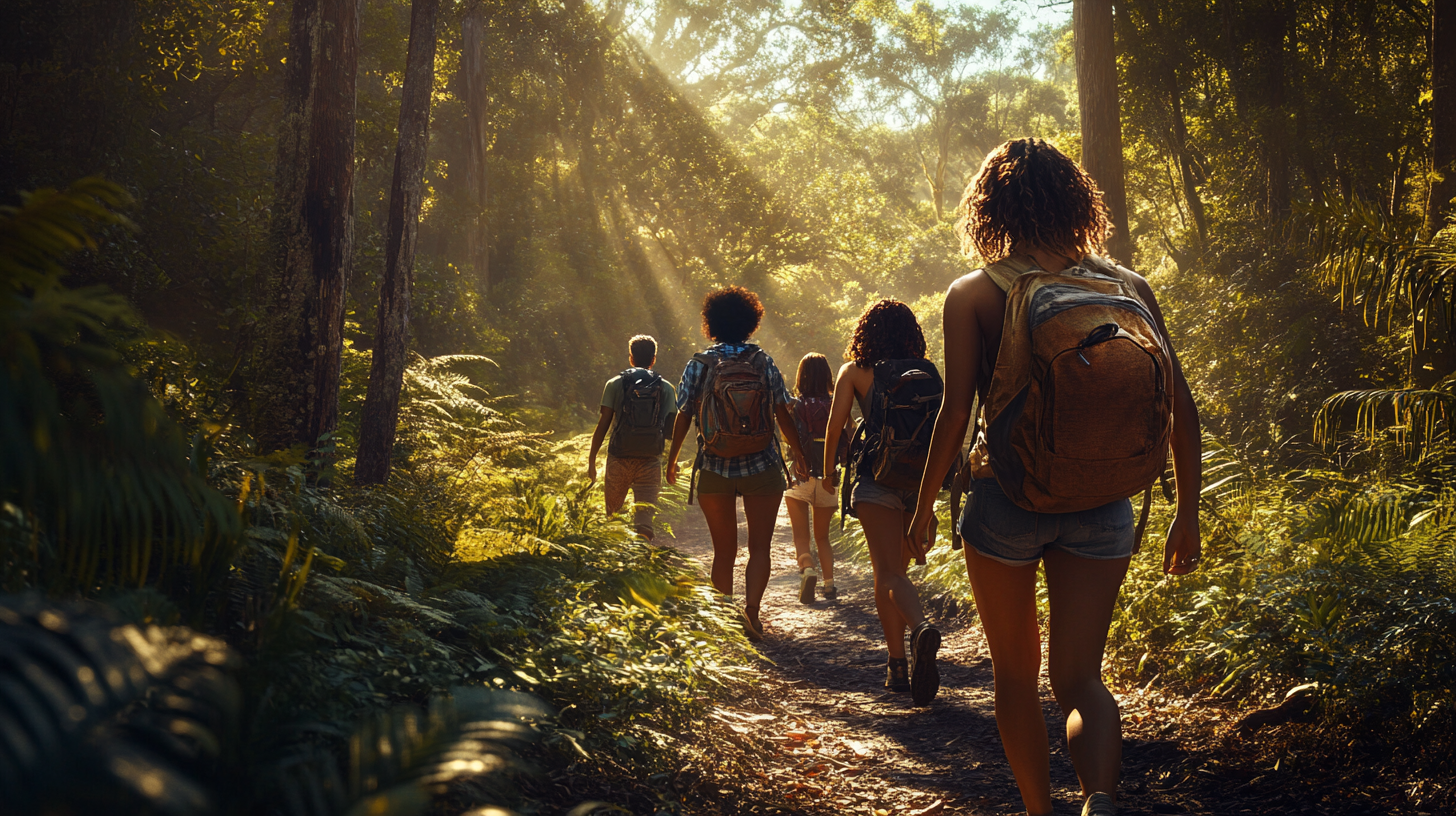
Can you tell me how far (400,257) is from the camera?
356 inches

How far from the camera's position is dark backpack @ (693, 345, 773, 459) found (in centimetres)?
582

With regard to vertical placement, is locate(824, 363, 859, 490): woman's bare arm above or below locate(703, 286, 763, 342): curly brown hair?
below

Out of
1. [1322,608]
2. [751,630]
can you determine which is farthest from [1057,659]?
[751,630]

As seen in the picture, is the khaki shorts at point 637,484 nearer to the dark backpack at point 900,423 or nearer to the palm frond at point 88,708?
the dark backpack at point 900,423

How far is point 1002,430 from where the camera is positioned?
104 inches

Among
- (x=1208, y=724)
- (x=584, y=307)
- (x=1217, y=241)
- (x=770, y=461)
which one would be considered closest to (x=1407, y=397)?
(x=1208, y=724)

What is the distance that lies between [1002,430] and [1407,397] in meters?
3.90

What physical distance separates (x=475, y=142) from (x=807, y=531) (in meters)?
15.4

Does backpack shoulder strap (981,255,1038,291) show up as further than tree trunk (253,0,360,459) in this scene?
No

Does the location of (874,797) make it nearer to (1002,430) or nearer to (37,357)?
(1002,430)

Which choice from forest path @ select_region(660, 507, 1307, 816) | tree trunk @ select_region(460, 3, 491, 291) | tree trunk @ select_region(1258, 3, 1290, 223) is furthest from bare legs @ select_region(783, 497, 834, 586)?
tree trunk @ select_region(460, 3, 491, 291)

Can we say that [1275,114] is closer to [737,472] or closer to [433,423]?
[737,472]

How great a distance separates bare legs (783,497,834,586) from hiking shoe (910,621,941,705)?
337 centimetres

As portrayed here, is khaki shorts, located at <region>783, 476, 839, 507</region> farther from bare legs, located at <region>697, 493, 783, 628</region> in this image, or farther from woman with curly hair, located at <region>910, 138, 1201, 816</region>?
woman with curly hair, located at <region>910, 138, 1201, 816</region>
